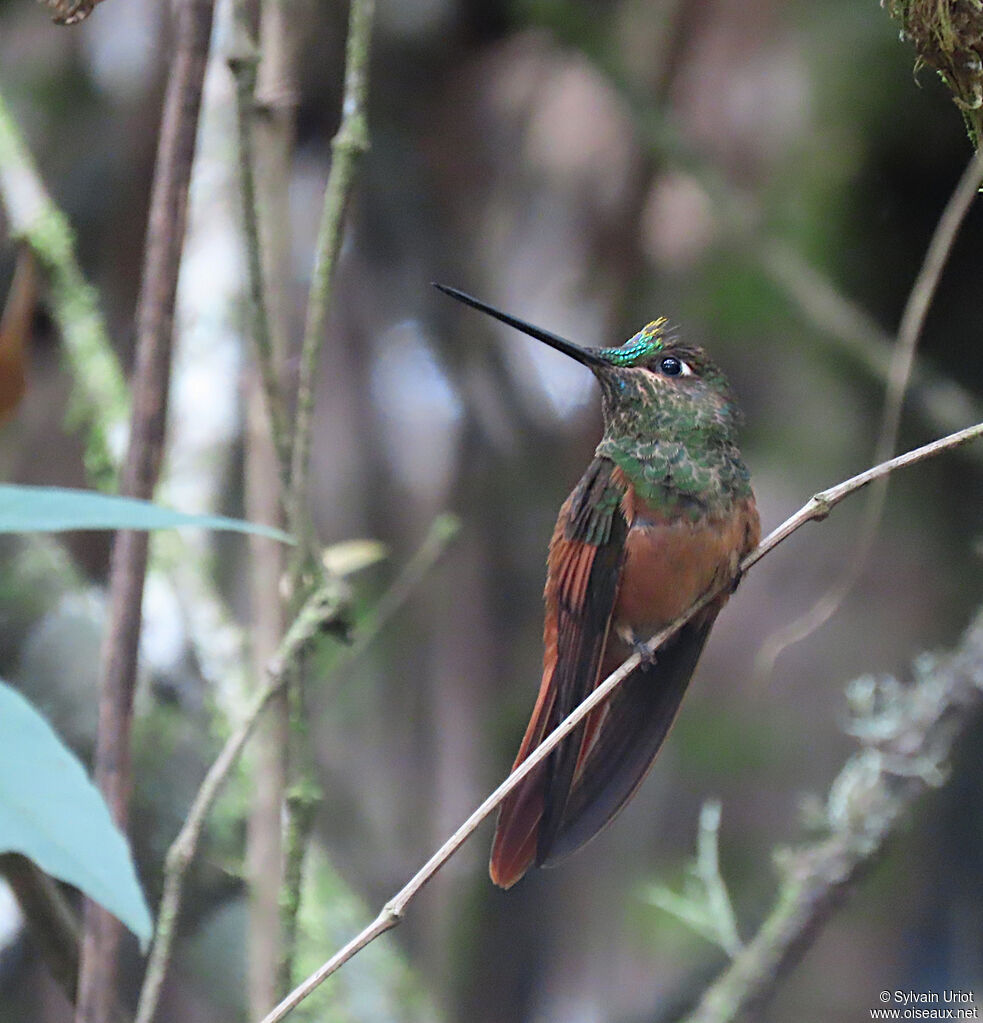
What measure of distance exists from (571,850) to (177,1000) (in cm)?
182

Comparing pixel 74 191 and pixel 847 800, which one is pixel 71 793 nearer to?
pixel 847 800

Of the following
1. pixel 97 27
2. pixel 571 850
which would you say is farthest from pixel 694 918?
pixel 97 27

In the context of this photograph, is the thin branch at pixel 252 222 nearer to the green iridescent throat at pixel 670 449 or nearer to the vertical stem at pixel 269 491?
the vertical stem at pixel 269 491

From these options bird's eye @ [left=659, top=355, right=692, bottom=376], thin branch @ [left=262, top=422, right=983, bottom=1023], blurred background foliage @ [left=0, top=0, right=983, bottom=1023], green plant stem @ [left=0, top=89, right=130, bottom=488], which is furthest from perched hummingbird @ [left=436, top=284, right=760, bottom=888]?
blurred background foliage @ [left=0, top=0, right=983, bottom=1023]

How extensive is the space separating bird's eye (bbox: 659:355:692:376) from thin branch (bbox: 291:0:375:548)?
1.46 feet

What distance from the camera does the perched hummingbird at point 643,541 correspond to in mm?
1338

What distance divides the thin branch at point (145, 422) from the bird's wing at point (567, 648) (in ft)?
1.21

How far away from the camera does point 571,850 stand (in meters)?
1.10

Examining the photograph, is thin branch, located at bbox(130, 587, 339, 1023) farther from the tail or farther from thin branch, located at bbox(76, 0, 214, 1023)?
the tail

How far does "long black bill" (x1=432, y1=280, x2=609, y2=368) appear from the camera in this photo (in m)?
1.01

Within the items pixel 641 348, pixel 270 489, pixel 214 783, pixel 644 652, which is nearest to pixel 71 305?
pixel 270 489

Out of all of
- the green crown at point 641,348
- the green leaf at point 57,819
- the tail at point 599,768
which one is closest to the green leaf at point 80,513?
the green leaf at point 57,819

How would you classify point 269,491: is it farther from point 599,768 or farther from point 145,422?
point 599,768

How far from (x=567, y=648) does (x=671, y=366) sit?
1.37ft
